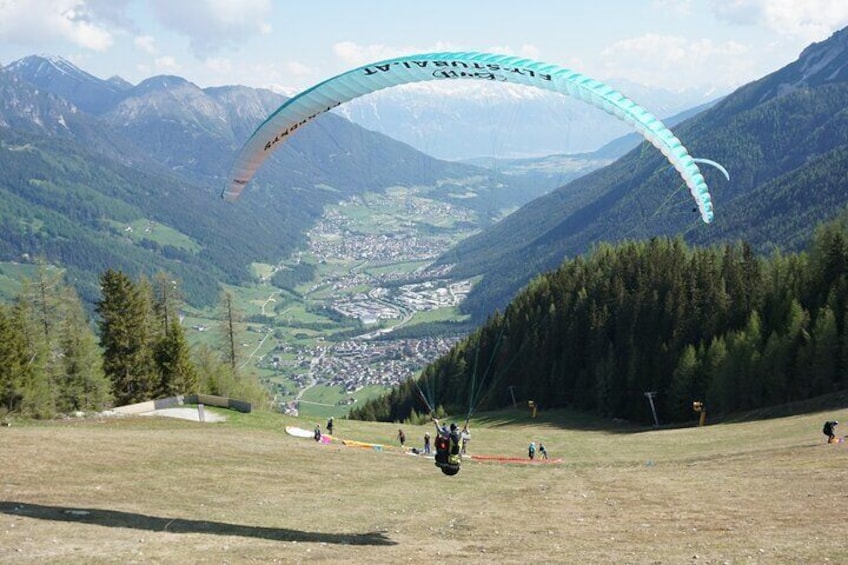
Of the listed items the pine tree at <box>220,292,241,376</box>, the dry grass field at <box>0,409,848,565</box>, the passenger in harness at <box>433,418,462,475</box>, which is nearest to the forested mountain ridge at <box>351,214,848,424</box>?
the pine tree at <box>220,292,241,376</box>

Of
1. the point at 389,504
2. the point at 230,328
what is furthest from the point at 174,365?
the point at 389,504

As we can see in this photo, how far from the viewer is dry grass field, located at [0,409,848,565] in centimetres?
1675

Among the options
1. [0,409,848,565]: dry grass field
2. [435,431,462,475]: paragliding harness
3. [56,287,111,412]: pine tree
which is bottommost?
[0,409,848,565]: dry grass field

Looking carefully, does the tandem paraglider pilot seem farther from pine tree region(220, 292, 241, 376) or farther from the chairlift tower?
pine tree region(220, 292, 241, 376)

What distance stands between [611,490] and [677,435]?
2416cm

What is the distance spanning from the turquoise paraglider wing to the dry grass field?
33.6 feet

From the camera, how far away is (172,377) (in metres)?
56.5

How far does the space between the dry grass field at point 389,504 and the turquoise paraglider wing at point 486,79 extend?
10.2 metres

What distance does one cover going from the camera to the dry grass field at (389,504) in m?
16.8

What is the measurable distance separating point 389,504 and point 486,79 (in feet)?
45.9

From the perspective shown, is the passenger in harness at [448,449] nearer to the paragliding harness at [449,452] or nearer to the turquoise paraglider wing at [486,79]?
the paragliding harness at [449,452]

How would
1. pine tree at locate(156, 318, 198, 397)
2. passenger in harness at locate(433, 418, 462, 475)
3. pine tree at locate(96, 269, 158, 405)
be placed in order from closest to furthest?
passenger in harness at locate(433, 418, 462, 475)
pine tree at locate(96, 269, 158, 405)
pine tree at locate(156, 318, 198, 397)

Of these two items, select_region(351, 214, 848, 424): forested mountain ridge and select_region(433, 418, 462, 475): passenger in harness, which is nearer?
select_region(433, 418, 462, 475): passenger in harness

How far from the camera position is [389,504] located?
80.9ft
